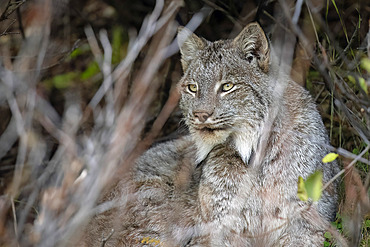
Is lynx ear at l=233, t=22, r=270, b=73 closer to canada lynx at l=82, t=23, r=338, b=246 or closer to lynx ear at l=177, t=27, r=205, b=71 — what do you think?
canada lynx at l=82, t=23, r=338, b=246

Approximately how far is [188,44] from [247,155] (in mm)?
1230

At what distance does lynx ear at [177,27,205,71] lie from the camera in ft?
17.4

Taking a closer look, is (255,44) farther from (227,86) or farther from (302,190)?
(302,190)

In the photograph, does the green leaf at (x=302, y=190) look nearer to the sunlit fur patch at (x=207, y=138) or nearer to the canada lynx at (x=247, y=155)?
the canada lynx at (x=247, y=155)

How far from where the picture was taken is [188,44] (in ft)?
17.6

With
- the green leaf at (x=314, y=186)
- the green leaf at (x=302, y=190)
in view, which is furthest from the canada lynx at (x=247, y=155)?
the green leaf at (x=314, y=186)

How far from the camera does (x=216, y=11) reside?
7.53 meters

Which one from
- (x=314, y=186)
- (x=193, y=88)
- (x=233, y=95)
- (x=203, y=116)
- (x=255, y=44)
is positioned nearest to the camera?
(x=314, y=186)

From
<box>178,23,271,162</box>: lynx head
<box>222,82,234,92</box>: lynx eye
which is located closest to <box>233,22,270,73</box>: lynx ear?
<box>178,23,271,162</box>: lynx head

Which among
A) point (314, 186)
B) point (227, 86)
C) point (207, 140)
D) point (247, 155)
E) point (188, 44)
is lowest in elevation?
point (247, 155)

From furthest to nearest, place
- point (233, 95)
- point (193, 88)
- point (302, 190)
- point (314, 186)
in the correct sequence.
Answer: point (193, 88) < point (233, 95) < point (302, 190) < point (314, 186)

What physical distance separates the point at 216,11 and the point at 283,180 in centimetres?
345

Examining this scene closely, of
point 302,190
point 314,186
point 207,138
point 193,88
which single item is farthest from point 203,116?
point 314,186

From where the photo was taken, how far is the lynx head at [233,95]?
15.5 ft
